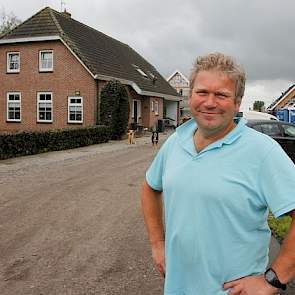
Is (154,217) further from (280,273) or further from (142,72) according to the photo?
(142,72)

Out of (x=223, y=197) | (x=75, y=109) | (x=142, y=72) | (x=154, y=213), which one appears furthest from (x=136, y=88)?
(x=223, y=197)

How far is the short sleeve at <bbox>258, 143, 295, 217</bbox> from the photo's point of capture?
1.91 metres

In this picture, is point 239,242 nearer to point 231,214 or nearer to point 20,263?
point 231,214

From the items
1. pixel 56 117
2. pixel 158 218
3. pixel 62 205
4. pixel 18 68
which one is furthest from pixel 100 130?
pixel 158 218

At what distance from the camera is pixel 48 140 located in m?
19.3

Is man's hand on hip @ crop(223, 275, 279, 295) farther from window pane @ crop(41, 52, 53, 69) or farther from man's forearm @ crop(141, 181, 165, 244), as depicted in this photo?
window pane @ crop(41, 52, 53, 69)

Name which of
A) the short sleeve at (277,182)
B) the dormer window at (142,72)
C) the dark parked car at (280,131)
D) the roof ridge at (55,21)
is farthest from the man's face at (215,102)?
the dormer window at (142,72)

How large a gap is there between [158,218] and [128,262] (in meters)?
2.82

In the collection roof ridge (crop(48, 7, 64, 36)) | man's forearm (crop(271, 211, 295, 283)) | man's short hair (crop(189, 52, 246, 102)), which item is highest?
roof ridge (crop(48, 7, 64, 36))

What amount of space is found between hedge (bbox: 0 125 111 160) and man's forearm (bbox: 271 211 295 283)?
1509 cm

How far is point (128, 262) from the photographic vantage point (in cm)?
524

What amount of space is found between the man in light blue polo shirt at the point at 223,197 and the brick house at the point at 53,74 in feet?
83.7

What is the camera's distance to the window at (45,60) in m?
29.1

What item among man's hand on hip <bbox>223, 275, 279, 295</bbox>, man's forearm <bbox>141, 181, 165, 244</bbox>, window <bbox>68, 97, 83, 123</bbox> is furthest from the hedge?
man's hand on hip <bbox>223, 275, 279, 295</bbox>
